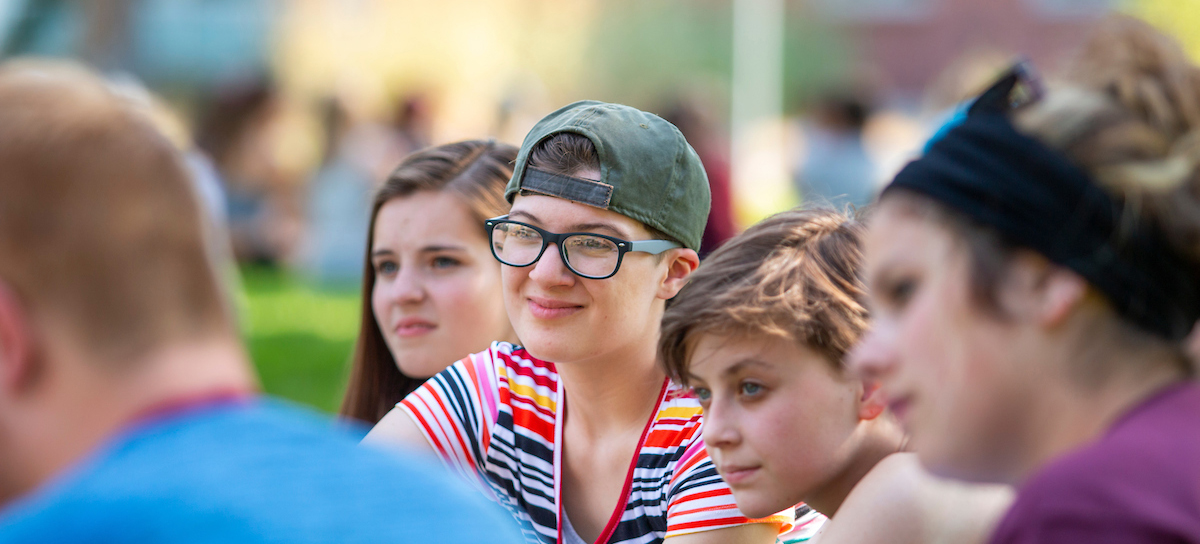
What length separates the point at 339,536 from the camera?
1.21 m

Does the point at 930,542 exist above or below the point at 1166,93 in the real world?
below

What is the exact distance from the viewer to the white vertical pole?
64.7 feet

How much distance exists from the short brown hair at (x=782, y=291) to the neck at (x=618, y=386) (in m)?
0.26

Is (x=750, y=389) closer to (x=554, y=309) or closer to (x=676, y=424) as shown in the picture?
(x=676, y=424)

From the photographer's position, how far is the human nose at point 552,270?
247 cm

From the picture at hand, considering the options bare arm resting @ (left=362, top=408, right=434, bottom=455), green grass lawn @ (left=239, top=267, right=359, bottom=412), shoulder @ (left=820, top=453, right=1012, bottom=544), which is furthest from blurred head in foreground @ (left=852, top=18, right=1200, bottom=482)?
green grass lawn @ (left=239, top=267, right=359, bottom=412)

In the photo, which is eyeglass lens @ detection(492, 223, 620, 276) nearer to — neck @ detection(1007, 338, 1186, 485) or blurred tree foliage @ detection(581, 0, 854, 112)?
neck @ detection(1007, 338, 1186, 485)

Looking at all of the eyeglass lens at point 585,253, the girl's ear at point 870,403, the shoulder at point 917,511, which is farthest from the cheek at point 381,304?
the shoulder at point 917,511

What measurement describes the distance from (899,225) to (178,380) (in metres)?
0.92

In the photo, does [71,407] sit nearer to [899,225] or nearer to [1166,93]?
[899,225]

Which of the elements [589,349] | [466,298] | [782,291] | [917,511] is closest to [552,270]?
[589,349]

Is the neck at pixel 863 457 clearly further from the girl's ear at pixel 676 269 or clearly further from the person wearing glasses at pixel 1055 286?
the person wearing glasses at pixel 1055 286

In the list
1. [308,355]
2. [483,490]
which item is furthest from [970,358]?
[308,355]

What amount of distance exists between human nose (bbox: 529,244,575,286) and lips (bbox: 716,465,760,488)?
0.59 meters
